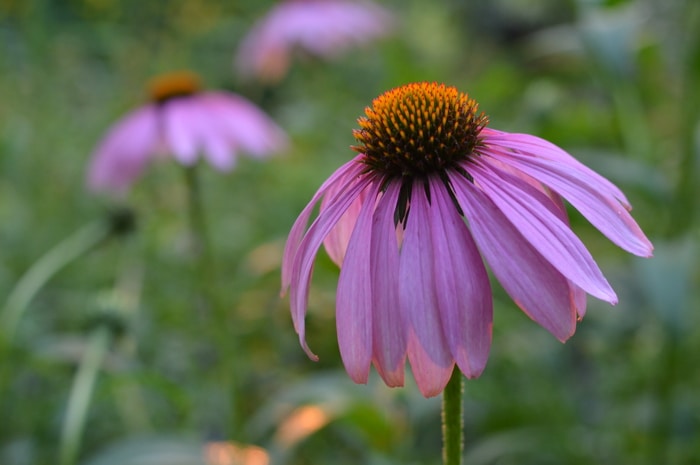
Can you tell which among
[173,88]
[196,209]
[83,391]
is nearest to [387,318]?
[83,391]

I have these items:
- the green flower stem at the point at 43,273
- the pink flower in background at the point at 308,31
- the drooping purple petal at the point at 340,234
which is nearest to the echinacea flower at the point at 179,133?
the green flower stem at the point at 43,273

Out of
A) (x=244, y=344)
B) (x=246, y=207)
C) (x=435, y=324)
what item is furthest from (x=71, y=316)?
(x=435, y=324)

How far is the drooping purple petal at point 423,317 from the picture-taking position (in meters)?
0.49

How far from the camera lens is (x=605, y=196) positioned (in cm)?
56

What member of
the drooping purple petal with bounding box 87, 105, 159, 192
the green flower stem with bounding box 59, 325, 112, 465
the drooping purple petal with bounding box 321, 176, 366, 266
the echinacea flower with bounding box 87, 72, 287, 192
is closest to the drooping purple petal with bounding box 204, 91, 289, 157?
the echinacea flower with bounding box 87, 72, 287, 192

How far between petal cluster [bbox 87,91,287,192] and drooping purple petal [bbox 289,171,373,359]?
711 mm

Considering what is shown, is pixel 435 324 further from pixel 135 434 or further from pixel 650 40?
pixel 650 40

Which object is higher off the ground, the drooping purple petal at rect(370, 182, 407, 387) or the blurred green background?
the blurred green background

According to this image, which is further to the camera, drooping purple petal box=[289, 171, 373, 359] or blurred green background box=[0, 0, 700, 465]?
blurred green background box=[0, 0, 700, 465]

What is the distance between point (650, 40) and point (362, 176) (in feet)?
3.32

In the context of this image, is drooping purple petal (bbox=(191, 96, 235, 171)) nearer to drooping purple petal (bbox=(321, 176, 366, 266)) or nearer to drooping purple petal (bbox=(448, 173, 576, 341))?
drooping purple petal (bbox=(321, 176, 366, 266))

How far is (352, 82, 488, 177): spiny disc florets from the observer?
0.61 metres

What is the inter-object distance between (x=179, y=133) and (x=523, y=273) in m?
0.93

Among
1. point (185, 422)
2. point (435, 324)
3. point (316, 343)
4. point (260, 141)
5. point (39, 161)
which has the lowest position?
point (435, 324)
